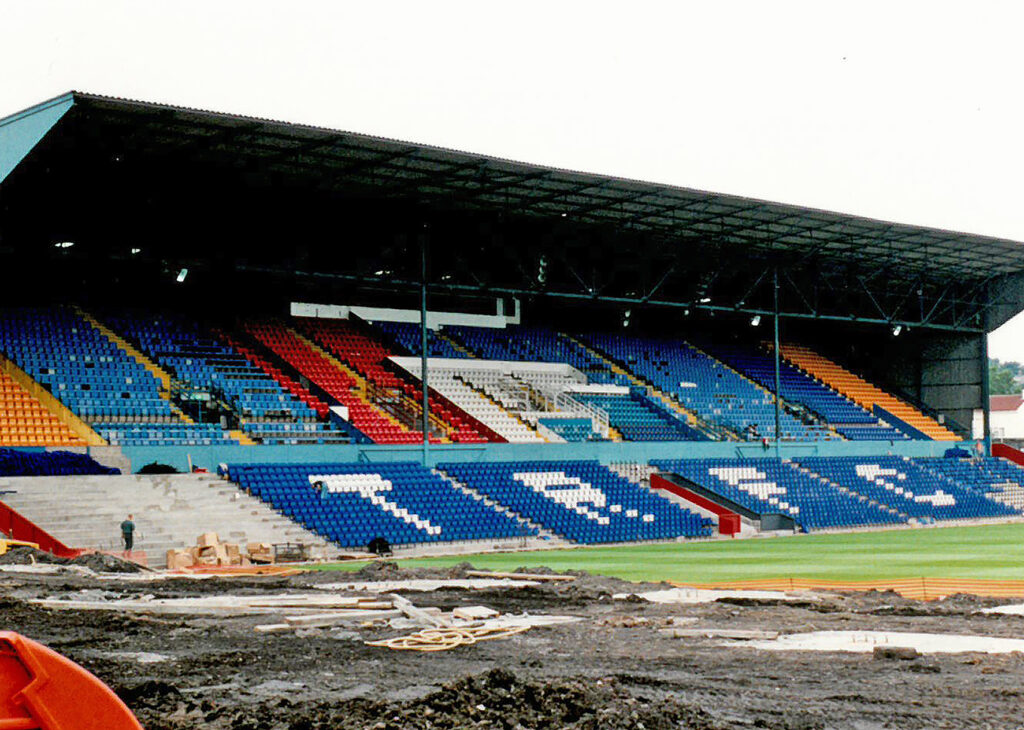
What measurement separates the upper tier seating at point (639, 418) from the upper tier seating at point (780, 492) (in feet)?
7.53

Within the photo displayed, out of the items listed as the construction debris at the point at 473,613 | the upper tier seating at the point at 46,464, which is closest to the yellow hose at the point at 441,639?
the construction debris at the point at 473,613

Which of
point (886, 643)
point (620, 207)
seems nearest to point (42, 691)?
point (886, 643)

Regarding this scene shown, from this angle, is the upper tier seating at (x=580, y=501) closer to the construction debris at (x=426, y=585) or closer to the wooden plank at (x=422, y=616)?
the construction debris at (x=426, y=585)

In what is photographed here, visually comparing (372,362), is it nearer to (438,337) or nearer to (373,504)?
(438,337)

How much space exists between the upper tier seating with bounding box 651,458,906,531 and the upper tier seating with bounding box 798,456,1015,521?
142 cm

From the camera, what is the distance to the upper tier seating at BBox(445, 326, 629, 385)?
5069 centimetres

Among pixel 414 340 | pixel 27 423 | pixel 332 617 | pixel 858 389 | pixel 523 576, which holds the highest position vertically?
pixel 414 340

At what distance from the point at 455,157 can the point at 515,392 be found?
15436 mm

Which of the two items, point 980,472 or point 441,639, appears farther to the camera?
point 980,472

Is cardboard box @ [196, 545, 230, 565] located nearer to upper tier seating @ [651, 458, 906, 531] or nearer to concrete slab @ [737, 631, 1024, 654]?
concrete slab @ [737, 631, 1024, 654]

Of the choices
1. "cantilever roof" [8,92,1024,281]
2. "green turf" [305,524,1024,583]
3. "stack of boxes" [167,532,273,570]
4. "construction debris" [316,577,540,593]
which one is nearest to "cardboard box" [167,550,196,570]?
"stack of boxes" [167,532,273,570]

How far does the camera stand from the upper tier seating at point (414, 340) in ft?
159

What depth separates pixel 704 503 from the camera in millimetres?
43344

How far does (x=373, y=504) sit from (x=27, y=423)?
30.1 ft
